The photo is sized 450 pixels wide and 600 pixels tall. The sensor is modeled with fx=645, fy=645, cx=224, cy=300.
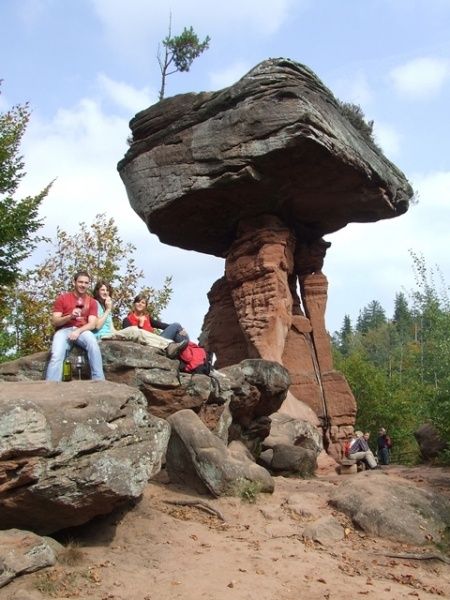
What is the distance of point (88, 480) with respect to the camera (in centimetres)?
646

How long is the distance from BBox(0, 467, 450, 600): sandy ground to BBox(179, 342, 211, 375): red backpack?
6.43 feet

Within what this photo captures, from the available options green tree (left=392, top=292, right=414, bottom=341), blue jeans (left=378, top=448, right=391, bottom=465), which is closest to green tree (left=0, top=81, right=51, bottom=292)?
blue jeans (left=378, top=448, right=391, bottom=465)

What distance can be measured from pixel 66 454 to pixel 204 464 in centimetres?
265

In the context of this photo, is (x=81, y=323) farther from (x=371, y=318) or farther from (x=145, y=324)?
(x=371, y=318)

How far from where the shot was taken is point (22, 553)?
612 centimetres

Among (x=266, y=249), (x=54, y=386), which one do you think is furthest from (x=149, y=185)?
(x=54, y=386)

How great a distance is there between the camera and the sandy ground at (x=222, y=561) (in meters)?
6.19

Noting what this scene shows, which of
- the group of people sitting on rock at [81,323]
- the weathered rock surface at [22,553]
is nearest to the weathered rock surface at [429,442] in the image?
the group of people sitting on rock at [81,323]

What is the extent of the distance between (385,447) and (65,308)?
A: 48.4 feet

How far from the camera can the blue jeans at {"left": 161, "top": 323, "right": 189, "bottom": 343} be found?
10.6 metres

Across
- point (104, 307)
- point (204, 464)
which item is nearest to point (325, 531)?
point (204, 464)

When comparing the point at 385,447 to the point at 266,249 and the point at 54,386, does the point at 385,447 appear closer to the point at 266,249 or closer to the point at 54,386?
the point at 266,249

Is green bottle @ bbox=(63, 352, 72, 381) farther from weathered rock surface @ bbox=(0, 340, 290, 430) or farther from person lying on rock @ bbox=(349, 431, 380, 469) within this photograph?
person lying on rock @ bbox=(349, 431, 380, 469)

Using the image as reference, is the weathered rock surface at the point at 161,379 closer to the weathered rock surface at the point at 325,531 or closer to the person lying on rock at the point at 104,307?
the person lying on rock at the point at 104,307
